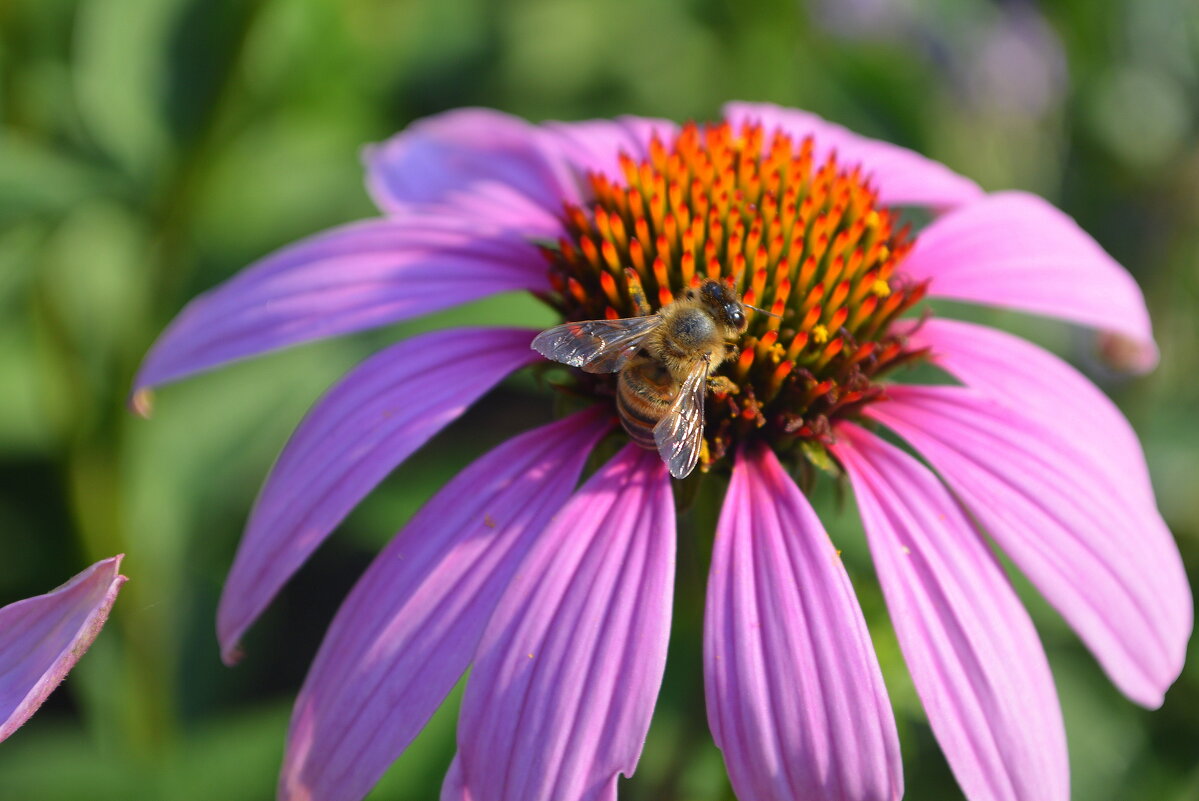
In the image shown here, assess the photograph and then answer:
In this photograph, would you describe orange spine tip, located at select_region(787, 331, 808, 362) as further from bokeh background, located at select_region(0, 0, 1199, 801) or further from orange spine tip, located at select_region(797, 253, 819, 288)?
bokeh background, located at select_region(0, 0, 1199, 801)

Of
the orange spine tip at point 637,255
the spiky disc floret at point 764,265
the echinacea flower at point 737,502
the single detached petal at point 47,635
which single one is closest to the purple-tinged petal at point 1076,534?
the echinacea flower at point 737,502

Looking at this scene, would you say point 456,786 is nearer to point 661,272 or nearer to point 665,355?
point 665,355

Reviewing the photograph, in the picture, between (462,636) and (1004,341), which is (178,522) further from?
(1004,341)

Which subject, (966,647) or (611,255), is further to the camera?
(611,255)

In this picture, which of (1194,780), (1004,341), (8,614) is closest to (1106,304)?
(1004,341)

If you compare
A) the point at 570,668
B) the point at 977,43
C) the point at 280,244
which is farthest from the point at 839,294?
the point at 977,43

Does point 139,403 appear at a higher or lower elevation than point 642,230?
lower

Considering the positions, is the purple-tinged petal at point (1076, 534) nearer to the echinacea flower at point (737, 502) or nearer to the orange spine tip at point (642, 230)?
the echinacea flower at point (737, 502)
